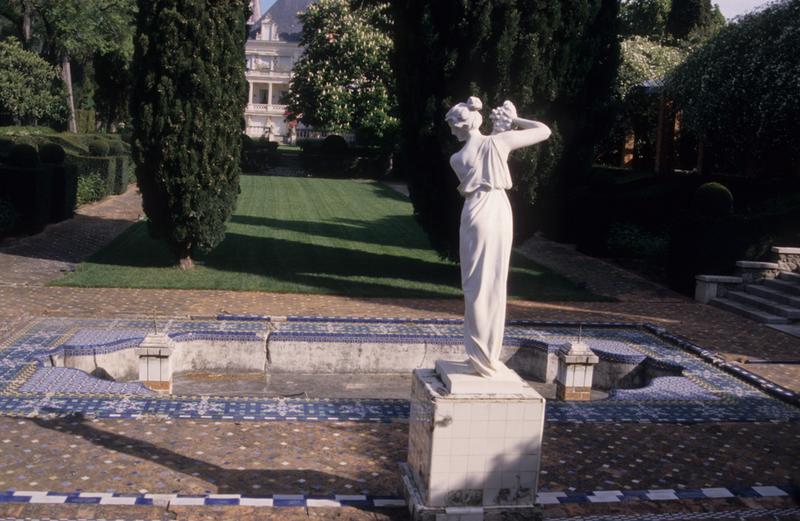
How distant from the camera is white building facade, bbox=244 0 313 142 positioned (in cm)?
8562

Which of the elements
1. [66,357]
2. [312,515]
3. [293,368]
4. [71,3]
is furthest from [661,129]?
[71,3]

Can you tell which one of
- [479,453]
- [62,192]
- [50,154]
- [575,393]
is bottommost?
[575,393]

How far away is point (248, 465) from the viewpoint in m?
7.70

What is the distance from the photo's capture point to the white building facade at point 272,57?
85.6m

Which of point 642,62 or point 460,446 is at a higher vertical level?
point 642,62

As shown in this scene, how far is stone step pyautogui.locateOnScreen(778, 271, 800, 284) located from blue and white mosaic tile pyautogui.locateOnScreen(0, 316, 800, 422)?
4.24 meters

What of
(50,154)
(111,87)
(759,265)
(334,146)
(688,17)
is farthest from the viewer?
(111,87)

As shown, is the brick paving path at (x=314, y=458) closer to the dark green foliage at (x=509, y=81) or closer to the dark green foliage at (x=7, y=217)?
the dark green foliage at (x=509, y=81)

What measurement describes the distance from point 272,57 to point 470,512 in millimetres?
85020

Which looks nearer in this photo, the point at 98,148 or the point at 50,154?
the point at 50,154

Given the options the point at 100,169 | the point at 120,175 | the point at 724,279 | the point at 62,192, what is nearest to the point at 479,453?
the point at 724,279

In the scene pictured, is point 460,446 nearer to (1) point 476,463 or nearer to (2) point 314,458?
(1) point 476,463

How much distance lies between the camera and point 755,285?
55.7 feet

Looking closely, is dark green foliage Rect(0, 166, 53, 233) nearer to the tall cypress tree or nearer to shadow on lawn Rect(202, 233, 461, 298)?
shadow on lawn Rect(202, 233, 461, 298)
